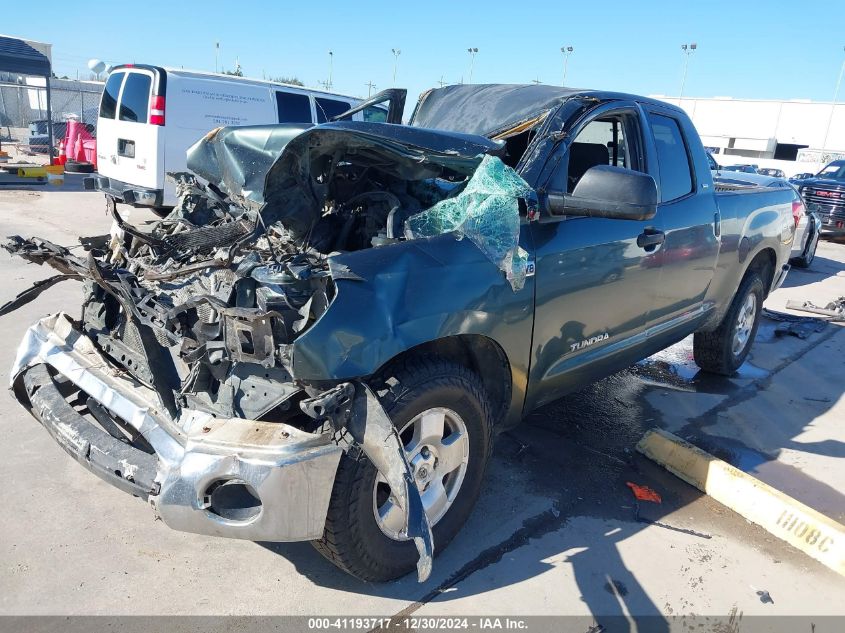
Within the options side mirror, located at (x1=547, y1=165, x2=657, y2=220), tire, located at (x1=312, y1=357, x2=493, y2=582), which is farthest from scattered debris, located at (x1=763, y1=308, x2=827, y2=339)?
tire, located at (x1=312, y1=357, x2=493, y2=582)

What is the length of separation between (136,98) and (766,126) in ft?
186

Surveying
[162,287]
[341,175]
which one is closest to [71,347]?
[162,287]

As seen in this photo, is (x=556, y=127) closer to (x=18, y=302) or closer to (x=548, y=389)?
(x=548, y=389)

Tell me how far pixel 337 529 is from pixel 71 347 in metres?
1.61

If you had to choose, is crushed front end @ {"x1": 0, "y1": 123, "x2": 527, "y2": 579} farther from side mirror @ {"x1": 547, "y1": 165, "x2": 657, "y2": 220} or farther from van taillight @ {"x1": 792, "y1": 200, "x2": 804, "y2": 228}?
van taillight @ {"x1": 792, "y1": 200, "x2": 804, "y2": 228}

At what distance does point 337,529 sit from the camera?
240 cm

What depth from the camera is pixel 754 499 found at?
340cm

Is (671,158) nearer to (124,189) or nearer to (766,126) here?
(124,189)

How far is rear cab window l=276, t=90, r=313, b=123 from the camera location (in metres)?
10.8

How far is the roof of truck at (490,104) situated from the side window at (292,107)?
6.67 m

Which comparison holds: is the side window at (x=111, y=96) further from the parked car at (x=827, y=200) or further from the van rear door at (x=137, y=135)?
the parked car at (x=827, y=200)

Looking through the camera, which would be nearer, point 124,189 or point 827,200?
point 124,189

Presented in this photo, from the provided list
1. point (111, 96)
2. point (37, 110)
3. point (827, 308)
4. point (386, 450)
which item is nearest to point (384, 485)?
point (386, 450)

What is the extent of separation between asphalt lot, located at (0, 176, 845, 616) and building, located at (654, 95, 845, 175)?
49353 mm
